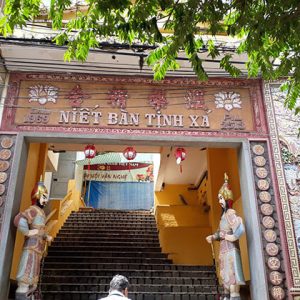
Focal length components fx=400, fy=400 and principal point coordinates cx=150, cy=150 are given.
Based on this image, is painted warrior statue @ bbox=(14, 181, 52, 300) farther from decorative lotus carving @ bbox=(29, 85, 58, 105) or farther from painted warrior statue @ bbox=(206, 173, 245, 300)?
painted warrior statue @ bbox=(206, 173, 245, 300)

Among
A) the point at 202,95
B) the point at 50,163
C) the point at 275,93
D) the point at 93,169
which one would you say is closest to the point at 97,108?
the point at 202,95

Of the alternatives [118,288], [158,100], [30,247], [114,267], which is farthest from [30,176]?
[118,288]

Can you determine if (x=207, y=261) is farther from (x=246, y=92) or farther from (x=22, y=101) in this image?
(x=22, y=101)

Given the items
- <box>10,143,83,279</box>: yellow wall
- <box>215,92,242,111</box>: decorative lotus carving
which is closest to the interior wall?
<box>10,143,83,279</box>: yellow wall

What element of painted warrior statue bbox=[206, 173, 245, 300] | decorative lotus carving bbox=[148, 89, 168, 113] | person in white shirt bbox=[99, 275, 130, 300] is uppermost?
decorative lotus carving bbox=[148, 89, 168, 113]

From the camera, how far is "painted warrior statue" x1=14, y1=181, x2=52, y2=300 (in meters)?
5.61

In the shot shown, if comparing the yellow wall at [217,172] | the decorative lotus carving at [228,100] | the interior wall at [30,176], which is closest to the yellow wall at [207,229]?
the yellow wall at [217,172]

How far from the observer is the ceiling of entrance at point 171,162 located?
1007 cm

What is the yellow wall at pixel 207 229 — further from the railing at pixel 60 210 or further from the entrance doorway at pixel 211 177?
the railing at pixel 60 210

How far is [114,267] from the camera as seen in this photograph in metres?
7.96

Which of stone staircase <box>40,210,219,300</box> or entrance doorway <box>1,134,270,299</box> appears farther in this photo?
stone staircase <box>40,210,219,300</box>

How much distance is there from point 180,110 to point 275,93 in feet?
5.55

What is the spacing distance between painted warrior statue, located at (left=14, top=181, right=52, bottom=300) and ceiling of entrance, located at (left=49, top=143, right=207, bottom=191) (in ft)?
11.7

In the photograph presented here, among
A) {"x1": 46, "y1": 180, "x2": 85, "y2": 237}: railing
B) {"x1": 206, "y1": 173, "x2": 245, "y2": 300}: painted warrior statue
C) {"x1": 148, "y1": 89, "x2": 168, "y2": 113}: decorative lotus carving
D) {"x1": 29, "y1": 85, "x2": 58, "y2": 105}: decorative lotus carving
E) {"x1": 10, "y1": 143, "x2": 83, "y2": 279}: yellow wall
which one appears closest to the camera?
{"x1": 206, "y1": 173, "x2": 245, "y2": 300}: painted warrior statue
